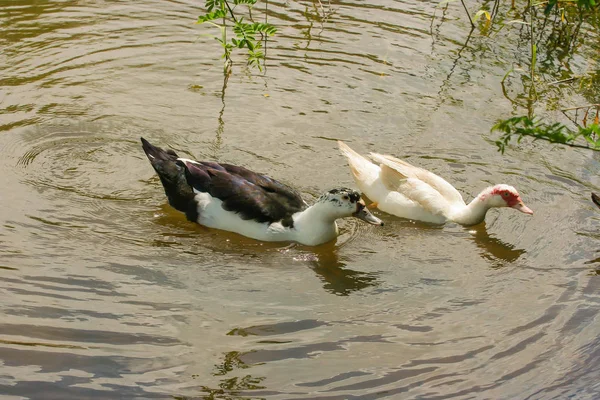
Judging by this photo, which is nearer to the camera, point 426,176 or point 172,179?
point 172,179

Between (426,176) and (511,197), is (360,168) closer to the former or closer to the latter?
(426,176)

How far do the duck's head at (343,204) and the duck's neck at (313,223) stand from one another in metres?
0.04

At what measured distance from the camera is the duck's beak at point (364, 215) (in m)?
7.77

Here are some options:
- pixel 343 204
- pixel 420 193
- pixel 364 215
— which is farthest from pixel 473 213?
pixel 343 204

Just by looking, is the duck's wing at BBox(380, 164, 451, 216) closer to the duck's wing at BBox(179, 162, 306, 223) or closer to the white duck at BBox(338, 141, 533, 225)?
the white duck at BBox(338, 141, 533, 225)

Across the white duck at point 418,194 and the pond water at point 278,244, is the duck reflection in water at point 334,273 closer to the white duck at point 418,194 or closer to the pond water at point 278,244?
the pond water at point 278,244

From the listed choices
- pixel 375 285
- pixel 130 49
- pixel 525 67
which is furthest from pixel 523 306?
pixel 130 49

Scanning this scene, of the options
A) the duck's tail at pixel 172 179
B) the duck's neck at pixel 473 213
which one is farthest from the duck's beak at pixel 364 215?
the duck's tail at pixel 172 179

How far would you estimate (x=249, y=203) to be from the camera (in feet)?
24.9

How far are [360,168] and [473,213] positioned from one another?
111 cm

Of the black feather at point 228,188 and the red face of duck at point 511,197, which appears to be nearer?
the black feather at point 228,188

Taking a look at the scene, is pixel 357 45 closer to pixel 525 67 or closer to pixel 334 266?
pixel 525 67

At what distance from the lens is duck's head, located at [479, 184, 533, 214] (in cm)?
804

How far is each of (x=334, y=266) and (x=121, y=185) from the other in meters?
2.10
